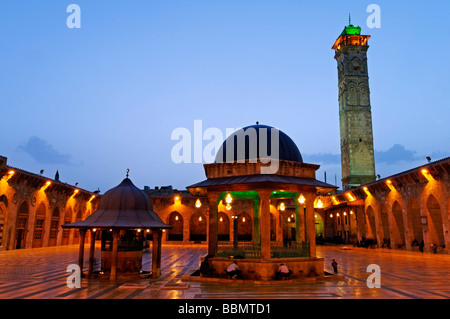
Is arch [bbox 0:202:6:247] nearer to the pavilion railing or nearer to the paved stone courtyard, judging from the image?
the paved stone courtyard

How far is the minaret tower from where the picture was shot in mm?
48750

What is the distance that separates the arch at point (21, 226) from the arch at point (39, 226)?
1327mm

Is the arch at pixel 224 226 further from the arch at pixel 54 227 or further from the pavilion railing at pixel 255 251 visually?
the pavilion railing at pixel 255 251

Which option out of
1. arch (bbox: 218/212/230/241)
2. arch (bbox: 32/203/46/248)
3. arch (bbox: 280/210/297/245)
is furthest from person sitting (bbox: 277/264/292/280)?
arch (bbox: 218/212/230/241)

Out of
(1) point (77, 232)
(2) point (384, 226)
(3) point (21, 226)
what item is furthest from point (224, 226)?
(3) point (21, 226)

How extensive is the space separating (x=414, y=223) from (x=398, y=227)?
200 cm

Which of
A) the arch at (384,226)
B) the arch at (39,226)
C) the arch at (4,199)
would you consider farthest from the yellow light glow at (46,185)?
the arch at (384,226)

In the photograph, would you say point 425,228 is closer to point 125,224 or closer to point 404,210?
point 404,210

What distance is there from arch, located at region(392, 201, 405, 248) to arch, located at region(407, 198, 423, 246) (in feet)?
5.58

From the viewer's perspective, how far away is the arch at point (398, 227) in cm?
3186

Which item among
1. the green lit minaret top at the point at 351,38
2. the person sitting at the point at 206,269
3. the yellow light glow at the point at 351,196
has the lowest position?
the person sitting at the point at 206,269
